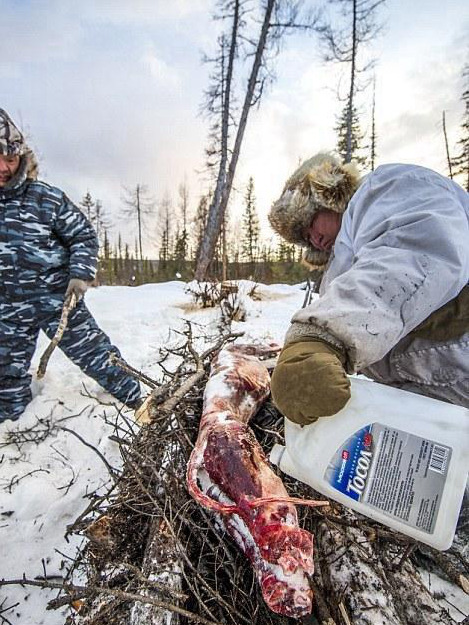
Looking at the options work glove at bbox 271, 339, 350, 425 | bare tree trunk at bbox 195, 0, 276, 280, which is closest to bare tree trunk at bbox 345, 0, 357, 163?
bare tree trunk at bbox 195, 0, 276, 280

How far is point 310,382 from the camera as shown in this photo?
92 centimetres

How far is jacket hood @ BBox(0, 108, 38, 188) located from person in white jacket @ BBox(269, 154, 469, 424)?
101 inches

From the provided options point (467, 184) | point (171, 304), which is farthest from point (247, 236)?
point (171, 304)

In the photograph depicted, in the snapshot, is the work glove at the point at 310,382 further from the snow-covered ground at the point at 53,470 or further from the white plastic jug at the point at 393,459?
the snow-covered ground at the point at 53,470

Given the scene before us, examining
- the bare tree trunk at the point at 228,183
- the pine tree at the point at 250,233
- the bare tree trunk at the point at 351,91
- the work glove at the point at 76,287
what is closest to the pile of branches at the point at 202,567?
the work glove at the point at 76,287

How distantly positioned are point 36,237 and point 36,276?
31cm

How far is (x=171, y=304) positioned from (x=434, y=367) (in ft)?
18.2

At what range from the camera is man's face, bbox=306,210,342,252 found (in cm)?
173

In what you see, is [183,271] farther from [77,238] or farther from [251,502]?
[251,502]

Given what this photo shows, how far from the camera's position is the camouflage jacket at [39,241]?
9.29 ft

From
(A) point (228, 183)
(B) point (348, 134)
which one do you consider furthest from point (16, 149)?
(B) point (348, 134)

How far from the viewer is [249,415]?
162 cm

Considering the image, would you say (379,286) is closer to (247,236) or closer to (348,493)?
(348,493)

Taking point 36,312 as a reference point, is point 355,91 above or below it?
above
